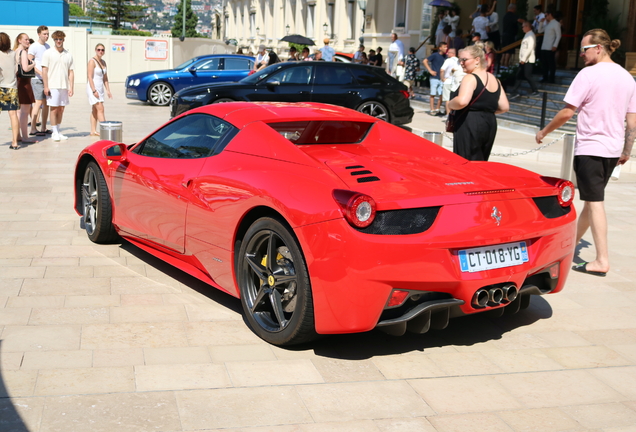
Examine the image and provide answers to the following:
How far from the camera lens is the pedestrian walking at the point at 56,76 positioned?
1344 centimetres

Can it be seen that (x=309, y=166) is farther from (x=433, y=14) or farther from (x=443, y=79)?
(x=433, y=14)

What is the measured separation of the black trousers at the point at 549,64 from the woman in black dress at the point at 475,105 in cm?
1420

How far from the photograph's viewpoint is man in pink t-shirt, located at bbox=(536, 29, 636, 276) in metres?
6.23

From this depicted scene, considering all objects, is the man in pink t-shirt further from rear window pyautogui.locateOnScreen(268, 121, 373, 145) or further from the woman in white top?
the woman in white top

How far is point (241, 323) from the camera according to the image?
5.00 m

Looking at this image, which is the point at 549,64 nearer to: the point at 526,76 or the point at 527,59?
the point at 526,76

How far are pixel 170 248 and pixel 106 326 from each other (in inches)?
36.7

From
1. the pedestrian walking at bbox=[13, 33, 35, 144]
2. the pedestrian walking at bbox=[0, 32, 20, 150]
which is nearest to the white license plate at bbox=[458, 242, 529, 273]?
the pedestrian walking at bbox=[0, 32, 20, 150]

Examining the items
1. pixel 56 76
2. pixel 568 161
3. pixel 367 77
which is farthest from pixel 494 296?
pixel 367 77

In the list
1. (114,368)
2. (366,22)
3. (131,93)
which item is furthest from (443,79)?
(366,22)

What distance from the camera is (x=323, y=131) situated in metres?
5.49

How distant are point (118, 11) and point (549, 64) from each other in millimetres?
90607

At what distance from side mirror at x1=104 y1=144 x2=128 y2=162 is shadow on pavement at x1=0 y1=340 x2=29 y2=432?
2704 millimetres

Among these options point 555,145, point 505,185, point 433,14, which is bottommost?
point 555,145
